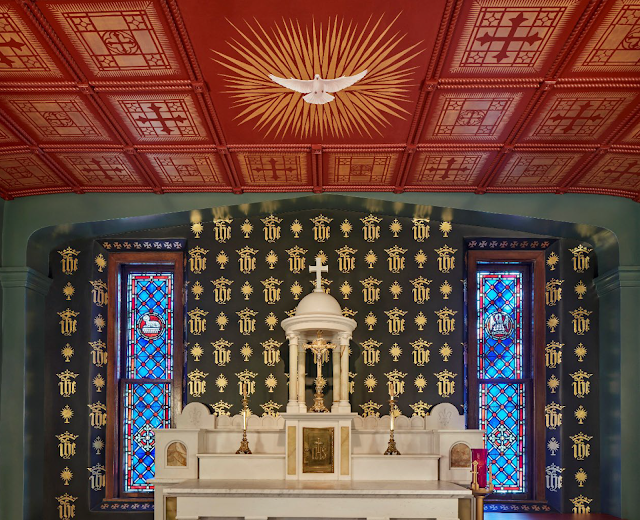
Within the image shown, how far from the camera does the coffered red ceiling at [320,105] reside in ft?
18.9

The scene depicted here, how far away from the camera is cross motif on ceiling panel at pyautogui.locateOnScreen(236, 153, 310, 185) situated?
29.0ft

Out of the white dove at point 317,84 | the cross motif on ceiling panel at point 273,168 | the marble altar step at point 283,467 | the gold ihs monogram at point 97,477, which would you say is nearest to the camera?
the white dove at point 317,84

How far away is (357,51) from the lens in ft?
20.7

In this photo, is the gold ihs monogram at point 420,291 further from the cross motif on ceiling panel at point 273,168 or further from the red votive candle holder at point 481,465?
the red votive candle holder at point 481,465

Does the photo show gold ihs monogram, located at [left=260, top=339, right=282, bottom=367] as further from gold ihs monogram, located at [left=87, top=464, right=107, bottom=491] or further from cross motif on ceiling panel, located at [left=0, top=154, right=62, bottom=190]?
cross motif on ceiling panel, located at [left=0, top=154, right=62, bottom=190]

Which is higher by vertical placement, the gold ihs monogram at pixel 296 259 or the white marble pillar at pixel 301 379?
the gold ihs monogram at pixel 296 259

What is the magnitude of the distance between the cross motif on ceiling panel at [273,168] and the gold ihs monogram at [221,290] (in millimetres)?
1511

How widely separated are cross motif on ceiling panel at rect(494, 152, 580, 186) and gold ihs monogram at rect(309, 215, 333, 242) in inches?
87.6

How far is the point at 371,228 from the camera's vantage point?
10.7 m

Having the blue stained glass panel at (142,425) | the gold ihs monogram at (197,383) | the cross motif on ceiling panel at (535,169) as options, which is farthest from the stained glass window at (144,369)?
the cross motif on ceiling panel at (535,169)

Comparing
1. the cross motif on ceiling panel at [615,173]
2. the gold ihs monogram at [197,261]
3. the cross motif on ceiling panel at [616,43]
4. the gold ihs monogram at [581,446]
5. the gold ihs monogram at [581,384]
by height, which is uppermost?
the cross motif on ceiling panel at [616,43]

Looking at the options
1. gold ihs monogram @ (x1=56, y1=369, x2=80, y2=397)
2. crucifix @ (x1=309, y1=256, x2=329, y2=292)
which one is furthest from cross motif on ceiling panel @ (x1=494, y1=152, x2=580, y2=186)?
gold ihs monogram @ (x1=56, y1=369, x2=80, y2=397)

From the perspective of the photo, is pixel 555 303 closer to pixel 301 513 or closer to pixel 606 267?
pixel 606 267

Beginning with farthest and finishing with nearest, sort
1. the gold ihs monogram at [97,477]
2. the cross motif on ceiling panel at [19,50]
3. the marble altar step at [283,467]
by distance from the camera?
1. the gold ihs monogram at [97,477]
2. the marble altar step at [283,467]
3. the cross motif on ceiling panel at [19,50]
